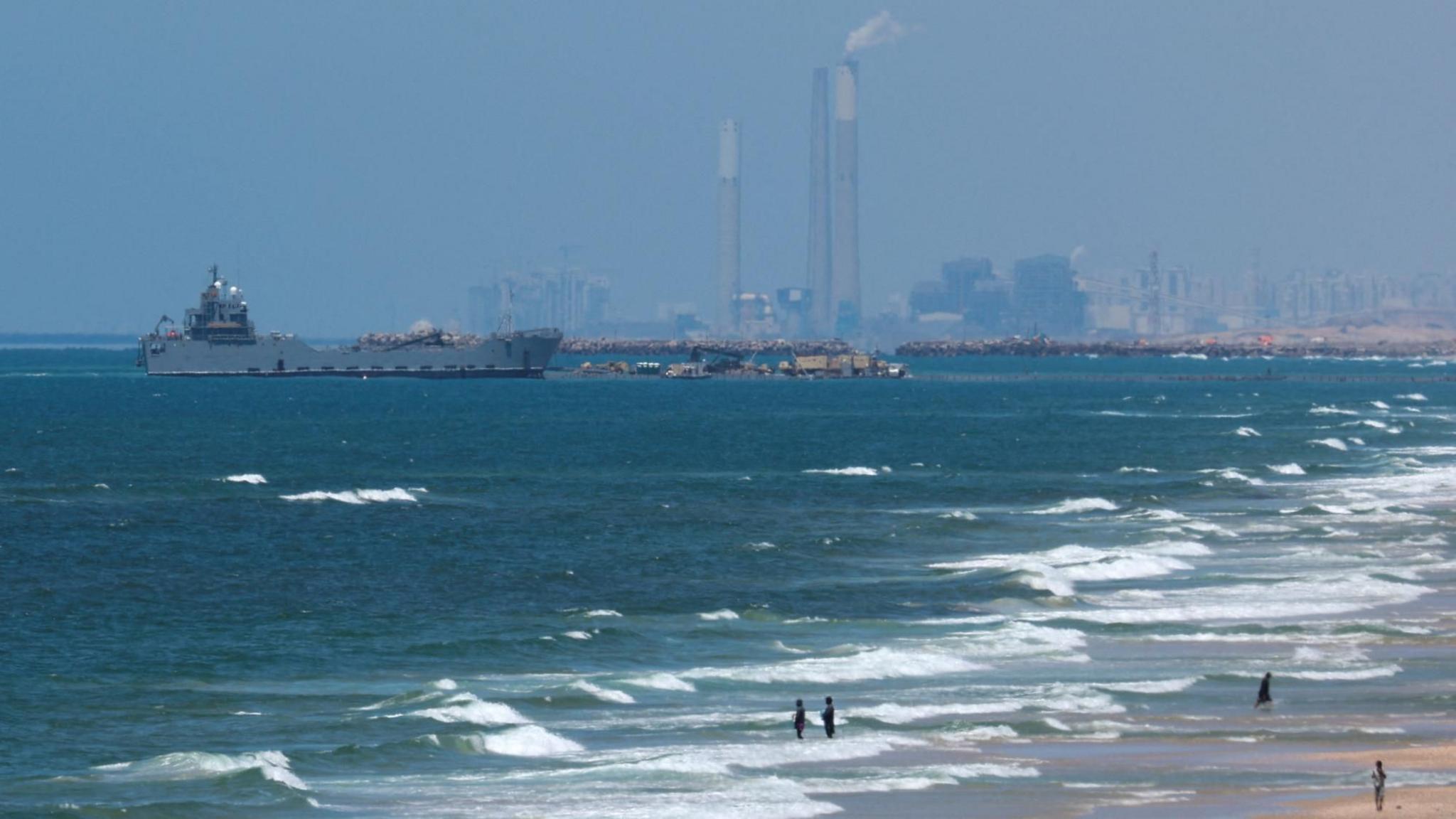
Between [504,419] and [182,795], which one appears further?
[504,419]

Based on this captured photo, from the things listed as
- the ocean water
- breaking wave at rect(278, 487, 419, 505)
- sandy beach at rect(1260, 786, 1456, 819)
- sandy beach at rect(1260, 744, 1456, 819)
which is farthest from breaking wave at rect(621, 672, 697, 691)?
breaking wave at rect(278, 487, 419, 505)

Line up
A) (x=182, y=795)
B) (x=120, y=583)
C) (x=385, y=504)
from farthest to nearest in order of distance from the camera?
(x=385, y=504) → (x=120, y=583) → (x=182, y=795)

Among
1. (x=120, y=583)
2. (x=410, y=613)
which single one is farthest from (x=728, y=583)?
(x=120, y=583)

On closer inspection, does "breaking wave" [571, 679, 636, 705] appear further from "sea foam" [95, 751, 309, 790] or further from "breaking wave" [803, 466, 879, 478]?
"breaking wave" [803, 466, 879, 478]

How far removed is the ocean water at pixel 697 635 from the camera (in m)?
35.3

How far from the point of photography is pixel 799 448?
407 ft

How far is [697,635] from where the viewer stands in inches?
1987

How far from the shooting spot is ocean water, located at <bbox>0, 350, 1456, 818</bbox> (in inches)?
1391

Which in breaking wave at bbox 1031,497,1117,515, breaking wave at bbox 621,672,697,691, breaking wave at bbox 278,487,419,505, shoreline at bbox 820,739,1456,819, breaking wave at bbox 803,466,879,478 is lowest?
shoreline at bbox 820,739,1456,819

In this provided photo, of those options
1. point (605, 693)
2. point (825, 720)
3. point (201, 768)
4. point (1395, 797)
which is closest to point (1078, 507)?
point (605, 693)

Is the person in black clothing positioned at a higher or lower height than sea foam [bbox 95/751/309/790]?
higher

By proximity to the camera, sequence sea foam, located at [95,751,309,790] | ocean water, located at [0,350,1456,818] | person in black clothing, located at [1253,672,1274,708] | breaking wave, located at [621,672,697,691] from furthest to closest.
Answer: breaking wave, located at [621,672,697,691], person in black clothing, located at [1253,672,1274,708], ocean water, located at [0,350,1456,818], sea foam, located at [95,751,309,790]

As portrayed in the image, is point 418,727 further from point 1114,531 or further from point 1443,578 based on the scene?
point 1114,531

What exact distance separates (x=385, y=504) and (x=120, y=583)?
26.0 metres
